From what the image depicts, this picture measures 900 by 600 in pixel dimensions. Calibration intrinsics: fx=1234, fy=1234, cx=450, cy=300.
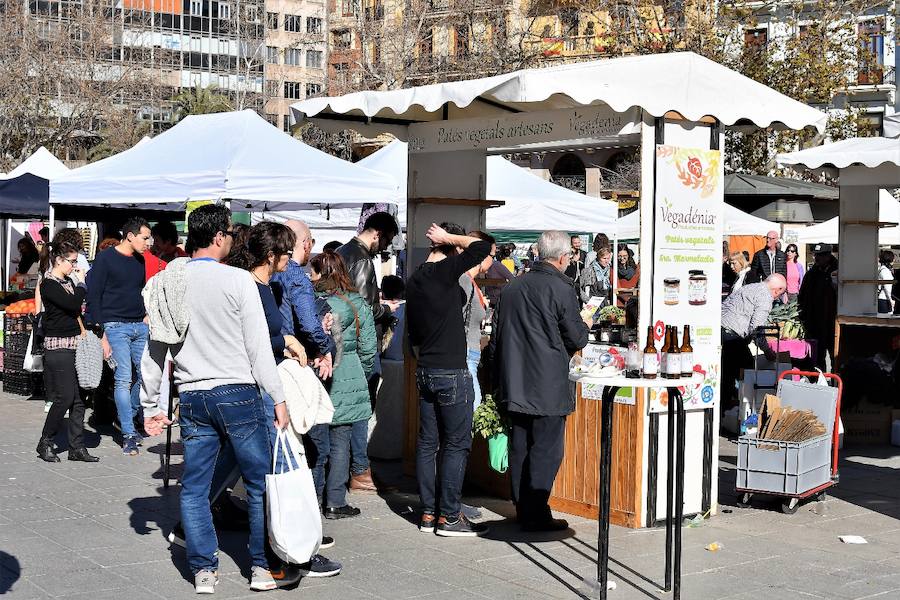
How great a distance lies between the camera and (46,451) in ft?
31.7

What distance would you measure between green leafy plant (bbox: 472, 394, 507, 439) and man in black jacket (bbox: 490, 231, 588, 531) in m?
0.15

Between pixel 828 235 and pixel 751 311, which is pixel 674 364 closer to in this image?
pixel 751 311

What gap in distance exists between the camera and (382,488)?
28.5 feet

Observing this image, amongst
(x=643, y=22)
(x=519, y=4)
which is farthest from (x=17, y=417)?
(x=519, y=4)

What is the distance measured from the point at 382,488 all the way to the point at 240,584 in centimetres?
253

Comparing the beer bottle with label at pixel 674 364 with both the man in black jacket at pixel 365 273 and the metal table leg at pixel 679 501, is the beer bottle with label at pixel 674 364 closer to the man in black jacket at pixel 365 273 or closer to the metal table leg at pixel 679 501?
the metal table leg at pixel 679 501

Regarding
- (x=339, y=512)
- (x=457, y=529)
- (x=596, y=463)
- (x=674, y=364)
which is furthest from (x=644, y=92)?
(x=339, y=512)

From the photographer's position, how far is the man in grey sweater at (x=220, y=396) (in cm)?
584

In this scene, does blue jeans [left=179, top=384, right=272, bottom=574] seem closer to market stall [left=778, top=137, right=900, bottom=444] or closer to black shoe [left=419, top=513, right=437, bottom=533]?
black shoe [left=419, top=513, right=437, bottom=533]

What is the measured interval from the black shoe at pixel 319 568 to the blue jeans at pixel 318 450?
1081 millimetres

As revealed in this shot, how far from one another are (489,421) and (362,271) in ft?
5.35

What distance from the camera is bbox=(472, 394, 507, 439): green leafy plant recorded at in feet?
24.8

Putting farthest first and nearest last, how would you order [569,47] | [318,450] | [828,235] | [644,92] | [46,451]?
[569,47] < [828,235] < [46,451] < [318,450] < [644,92]

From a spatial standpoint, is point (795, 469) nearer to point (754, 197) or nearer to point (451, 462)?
point (451, 462)
